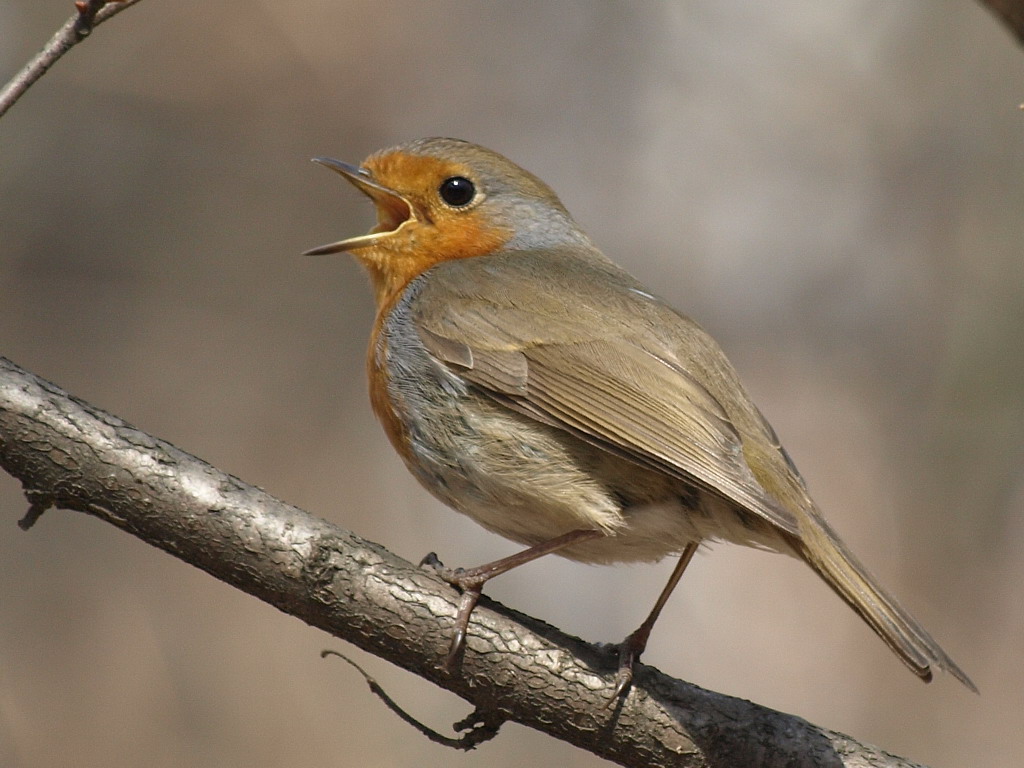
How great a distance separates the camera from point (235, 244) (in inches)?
289

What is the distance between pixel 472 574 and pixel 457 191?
1.69 m

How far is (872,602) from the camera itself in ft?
9.62

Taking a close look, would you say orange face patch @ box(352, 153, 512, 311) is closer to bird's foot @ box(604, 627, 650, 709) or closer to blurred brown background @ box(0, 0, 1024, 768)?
bird's foot @ box(604, 627, 650, 709)

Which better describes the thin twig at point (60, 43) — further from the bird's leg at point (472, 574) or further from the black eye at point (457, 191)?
the black eye at point (457, 191)

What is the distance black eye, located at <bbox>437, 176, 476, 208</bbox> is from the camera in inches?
164

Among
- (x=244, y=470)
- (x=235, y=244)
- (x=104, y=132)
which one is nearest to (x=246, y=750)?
(x=244, y=470)

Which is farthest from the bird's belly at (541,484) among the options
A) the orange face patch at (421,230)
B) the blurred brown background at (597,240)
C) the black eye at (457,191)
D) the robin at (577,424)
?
the blurred brown background at (597,240)

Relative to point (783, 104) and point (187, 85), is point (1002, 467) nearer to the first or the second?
point (783, 104)

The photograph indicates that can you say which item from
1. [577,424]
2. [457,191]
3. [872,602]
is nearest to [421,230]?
[457,191]

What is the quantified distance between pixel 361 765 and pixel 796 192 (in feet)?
16.7

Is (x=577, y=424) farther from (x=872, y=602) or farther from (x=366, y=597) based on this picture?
(x=872, y=602)

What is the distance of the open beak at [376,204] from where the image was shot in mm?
3991

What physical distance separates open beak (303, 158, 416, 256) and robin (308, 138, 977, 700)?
1 cm

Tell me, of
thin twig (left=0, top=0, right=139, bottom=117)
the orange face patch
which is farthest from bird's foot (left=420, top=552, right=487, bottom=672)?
thin twig (left=0, top=0, right=139, bottom=117)
